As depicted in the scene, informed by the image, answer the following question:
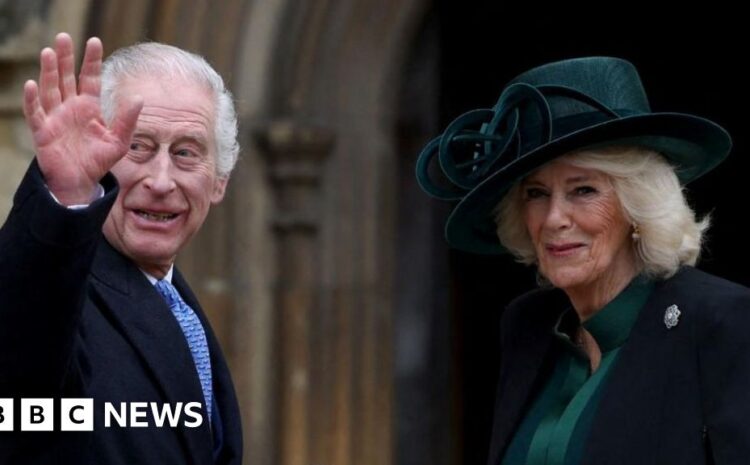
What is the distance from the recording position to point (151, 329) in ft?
8.95

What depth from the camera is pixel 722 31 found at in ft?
23.3

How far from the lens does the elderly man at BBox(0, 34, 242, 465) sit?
2.29m

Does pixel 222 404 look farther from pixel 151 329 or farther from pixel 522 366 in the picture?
pixel 522 366

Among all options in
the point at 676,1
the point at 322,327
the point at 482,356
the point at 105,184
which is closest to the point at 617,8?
the point at 676,1

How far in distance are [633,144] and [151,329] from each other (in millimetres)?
866

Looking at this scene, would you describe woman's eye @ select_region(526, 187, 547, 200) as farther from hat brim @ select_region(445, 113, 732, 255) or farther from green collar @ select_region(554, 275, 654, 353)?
green collar @ select_region(554, 275, 654, 353)

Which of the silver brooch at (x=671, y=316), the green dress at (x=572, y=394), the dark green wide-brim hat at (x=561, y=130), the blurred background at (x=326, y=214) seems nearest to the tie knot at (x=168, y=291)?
the dark green wide-brim hat at (x=561, y=130)

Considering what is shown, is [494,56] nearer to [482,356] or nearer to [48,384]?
[482,356]

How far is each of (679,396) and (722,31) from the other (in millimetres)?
4461

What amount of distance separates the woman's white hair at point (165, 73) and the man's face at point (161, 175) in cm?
1

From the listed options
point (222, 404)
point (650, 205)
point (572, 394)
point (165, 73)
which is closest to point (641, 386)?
point (572, 394)

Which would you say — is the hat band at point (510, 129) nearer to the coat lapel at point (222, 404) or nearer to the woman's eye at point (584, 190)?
the woman's eye at point (584, 190)

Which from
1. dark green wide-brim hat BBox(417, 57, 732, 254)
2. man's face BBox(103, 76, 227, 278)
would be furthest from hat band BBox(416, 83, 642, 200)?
man's face BBox(103, 76, 227, 278)

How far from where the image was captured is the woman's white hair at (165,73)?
9.22 ft
